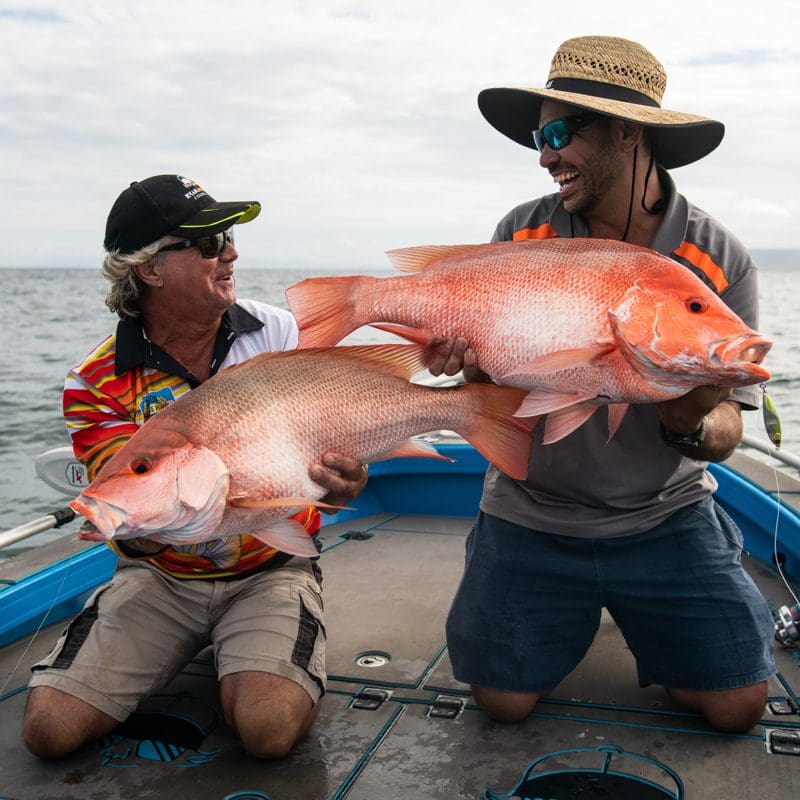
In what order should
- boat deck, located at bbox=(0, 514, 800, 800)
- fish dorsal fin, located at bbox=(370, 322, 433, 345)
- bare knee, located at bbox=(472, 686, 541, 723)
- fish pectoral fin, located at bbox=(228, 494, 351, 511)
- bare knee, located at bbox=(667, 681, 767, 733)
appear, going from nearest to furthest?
fish pectoral fin, located at bbox=(228, 494, 351, 511) → fish dorsal fin, located at bbox=(370, 322, 433, 345) → boat deck, located at bbox=(0, 514, 800, 800) → bare knee, located at bbox=(667, 681, 767, 733) → bare knee, located at bbox=(472, 686, 541, 723)

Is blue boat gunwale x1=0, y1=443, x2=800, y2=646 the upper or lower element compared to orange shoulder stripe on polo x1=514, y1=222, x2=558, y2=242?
lower

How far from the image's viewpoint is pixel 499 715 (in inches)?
120

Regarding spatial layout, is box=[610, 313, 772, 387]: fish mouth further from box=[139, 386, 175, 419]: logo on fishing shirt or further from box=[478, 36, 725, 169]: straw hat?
box=[139, 386, 175, 419]: logo on fishing shirt

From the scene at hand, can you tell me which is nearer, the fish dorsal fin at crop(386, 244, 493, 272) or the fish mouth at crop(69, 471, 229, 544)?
the fish mouth at crop(69, 471, 229, 544)

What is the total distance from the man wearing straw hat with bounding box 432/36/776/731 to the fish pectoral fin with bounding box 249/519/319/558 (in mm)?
1012

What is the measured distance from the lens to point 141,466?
2.27m

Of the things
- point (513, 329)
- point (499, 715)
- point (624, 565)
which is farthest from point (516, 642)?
point (513, 329)

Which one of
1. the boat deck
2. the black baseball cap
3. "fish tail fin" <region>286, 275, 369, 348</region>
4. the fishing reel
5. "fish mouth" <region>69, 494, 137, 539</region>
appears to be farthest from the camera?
the fishing reel

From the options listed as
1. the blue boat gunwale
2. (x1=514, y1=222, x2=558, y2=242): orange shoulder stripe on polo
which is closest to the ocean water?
the blue boat gunwale

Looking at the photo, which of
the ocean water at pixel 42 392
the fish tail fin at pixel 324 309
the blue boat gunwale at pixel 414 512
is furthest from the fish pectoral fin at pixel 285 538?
the ocean water at pixel 42 392

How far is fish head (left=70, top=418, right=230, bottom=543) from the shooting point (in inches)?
87.0

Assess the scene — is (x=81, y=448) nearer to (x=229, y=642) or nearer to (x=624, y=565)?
(x=229, y=642)

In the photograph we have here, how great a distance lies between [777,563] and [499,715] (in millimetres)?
1939

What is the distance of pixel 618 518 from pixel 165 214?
2018mm
